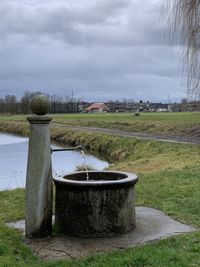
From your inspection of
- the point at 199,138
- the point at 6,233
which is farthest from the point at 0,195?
the point at 199,138

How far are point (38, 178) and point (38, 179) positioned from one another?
0.05 feet

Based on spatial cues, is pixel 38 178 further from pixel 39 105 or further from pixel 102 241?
pixel 102 241

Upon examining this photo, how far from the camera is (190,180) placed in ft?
35.1

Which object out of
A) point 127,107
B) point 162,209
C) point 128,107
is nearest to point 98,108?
point 127,107

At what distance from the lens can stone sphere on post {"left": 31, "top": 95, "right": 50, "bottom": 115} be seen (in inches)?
252

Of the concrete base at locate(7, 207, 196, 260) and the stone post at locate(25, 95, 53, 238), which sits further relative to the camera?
the stone post at locate(25, 95, 53, 238)

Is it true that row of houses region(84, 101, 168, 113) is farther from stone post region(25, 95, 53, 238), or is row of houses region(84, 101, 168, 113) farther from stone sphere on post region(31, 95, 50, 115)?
stone post region(25, 95, 53, 238)

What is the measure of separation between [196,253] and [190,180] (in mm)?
5453

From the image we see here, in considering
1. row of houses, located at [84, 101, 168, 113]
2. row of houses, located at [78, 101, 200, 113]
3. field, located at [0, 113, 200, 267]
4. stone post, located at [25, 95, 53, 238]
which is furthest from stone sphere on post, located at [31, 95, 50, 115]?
row of houses, located at [84, 101, 168, 113]

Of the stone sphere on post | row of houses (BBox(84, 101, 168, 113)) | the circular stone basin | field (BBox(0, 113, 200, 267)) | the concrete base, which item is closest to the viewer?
field (BBox(0, 113, 200, 267))

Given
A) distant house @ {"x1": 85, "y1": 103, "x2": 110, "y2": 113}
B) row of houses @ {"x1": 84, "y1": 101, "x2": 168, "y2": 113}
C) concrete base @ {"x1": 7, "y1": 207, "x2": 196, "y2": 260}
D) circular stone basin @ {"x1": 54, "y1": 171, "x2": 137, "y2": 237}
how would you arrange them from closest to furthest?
1. concrete base @ {"x1": 7, "y1": 207, "x2": 196, "y2": 260}
2. circular stone basin @ {"x1": 54, "y1": 171, "x2": 137, "y2": 237}
3. row of houses @ {"x1": 84, "y1": 101, "x2": 168, "y2": 113}
4. distant house @ {"x1": 85, "y1": 103, "x2": 110, "y2": 113}

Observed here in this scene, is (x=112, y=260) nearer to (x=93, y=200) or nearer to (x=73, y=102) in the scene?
(x=93, y=200)

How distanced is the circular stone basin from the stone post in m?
0.25

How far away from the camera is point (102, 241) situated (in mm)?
6066
